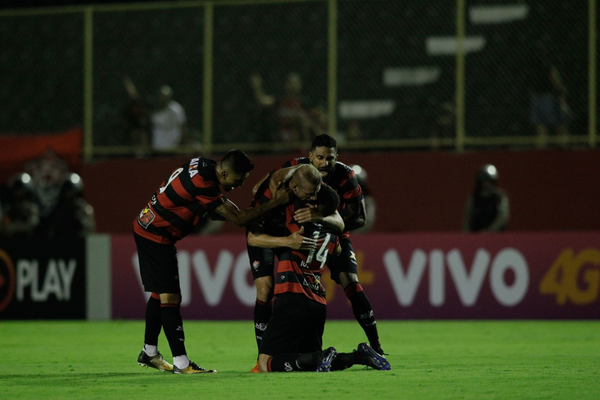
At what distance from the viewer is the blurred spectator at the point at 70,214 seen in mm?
17734

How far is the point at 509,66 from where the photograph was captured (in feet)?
56.8

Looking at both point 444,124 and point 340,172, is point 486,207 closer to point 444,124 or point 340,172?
point 444,124

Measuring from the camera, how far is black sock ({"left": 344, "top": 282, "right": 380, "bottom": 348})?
30.3 ft

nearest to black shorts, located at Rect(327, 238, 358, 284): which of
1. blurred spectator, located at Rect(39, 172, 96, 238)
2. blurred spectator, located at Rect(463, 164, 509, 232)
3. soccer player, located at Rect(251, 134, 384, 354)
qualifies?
soccer player, located at Rect(251, 134, 384, 354)

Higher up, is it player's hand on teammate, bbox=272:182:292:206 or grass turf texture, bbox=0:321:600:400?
player's hand on teammate, bbox=272:182:292:206

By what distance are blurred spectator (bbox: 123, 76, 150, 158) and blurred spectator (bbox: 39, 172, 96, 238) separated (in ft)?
6.03

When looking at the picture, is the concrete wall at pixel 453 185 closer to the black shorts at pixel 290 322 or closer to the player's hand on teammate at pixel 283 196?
the player's hand on teammate at pixel 283 196

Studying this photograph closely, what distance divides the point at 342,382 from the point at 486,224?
9.52 meters

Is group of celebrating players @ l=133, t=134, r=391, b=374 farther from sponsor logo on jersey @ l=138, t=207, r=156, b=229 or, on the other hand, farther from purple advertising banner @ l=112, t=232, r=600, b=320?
purple advertising banner @ l=112, t=232, r=600, b=320

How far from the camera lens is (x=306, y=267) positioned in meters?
8.29

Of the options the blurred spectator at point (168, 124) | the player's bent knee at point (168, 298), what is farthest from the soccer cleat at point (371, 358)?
the blurred spectator at point (168, 124)

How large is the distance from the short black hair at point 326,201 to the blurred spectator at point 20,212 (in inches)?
407

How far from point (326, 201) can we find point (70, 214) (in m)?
10.4

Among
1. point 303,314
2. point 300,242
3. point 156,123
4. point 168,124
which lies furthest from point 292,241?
point 156,123
